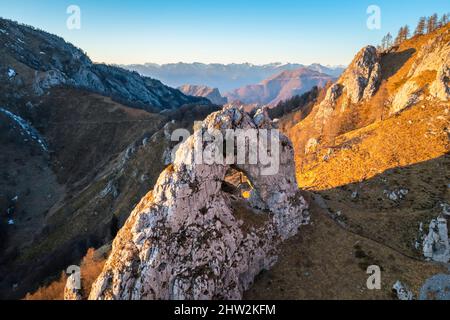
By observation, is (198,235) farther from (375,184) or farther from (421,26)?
(421,26)

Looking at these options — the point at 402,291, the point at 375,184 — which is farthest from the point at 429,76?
the point at 402,291

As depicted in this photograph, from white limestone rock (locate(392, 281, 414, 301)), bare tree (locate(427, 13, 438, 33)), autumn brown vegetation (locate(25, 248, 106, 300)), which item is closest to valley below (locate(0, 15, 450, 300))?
white limestone rock (locate(392, 281, 414, 301))

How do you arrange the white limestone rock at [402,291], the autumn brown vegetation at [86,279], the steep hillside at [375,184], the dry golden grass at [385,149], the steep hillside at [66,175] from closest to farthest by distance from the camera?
the white limestone rock at [402,291] < the autumn brown vegetation at [86,279] < the steep hillside at [375,184] < the dry golden grass at [385,149] < the steep hillside at [66,175]

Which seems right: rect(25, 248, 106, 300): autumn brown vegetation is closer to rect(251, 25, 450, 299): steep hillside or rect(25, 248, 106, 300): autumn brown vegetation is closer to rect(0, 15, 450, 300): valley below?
rect(0, 15, 450, 300): valley below

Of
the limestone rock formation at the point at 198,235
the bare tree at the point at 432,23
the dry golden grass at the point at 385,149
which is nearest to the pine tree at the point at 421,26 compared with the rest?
the bare tree at the point at 432,23

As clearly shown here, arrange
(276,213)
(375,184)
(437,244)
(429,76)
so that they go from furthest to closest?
(429,76) → (375,184) → (437,244) → (276,213)

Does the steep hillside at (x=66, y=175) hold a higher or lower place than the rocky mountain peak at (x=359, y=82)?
lower

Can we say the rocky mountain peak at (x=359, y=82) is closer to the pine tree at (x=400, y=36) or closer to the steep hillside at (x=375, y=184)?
the steep hillside at (x=375, y=184)
